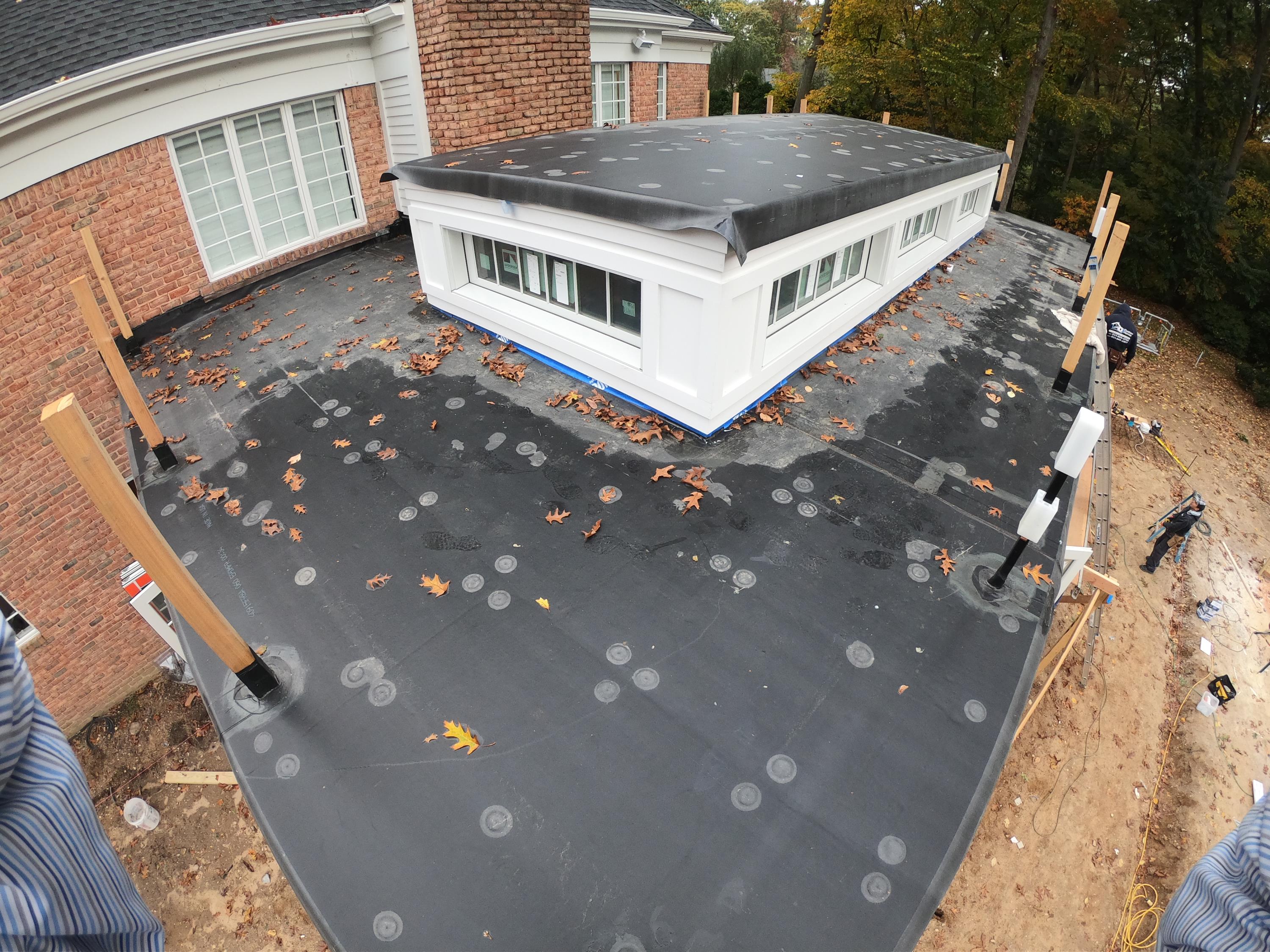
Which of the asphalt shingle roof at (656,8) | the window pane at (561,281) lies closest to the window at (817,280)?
the window pane at (561,281)

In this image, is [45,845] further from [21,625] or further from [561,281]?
[21,625]

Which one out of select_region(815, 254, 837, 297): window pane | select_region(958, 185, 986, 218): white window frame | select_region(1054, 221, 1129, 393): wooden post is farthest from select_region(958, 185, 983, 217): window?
select_region(815, 254, 837, 297): window pane

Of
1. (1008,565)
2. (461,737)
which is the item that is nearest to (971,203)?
(1008,565)

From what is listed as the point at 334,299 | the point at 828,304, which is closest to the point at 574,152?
the point at 828,304

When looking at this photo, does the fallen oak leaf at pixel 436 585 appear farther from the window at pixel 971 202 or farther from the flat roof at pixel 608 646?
the window at pixel 971 202

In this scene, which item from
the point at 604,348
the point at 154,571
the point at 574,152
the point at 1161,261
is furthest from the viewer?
the point at 1161,261

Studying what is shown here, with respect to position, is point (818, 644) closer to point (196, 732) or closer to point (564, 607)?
point (564, 607)

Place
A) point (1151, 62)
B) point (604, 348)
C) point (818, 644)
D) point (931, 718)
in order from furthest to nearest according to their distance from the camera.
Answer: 1. point (1151, 62)
2. point (604, 348)
3. point (818, 644)
4. point (931, 718)

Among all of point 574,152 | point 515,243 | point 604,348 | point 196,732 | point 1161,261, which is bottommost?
point 196,732
